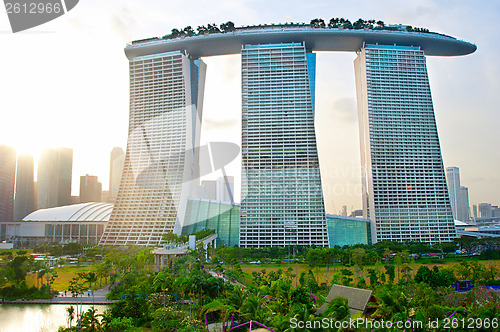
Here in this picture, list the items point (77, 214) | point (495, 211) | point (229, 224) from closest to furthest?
point (229, 224), point (77, 214), point (495, 211)

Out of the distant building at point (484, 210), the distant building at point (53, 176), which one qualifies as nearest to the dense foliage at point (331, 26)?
the distant building at point (53, 176)

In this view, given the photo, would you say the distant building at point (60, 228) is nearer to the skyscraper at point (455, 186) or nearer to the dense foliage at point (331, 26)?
the dense foliage at point (331, 26)

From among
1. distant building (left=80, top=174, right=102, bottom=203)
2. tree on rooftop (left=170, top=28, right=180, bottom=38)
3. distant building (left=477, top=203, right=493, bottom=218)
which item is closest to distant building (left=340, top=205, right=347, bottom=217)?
tree on rooftop (left=170, top=28, right=180, bottom=38)

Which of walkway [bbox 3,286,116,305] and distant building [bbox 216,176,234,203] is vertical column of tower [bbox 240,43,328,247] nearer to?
distant building [bbox 216,176,234,203]

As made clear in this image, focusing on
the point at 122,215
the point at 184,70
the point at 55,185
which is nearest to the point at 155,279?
the point at 122,215

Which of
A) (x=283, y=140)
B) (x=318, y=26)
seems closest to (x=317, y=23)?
(x=318, y=26)

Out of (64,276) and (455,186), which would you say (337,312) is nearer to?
(64,276)
